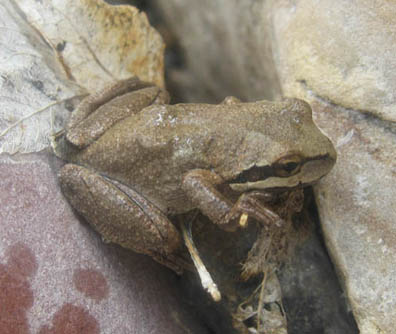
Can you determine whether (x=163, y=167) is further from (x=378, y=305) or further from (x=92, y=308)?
(x=378, y=305)

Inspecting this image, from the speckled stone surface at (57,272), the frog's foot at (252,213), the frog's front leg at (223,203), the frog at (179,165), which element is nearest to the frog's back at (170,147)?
the frog at (179,165)

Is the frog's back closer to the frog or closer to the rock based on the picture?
the frog

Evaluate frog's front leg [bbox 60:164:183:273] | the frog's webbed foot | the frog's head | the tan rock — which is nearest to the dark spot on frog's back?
the frog's head

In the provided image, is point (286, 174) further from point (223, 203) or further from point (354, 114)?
point (354, 114)


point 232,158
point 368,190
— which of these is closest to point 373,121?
point 368,190

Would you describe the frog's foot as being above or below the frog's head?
below
